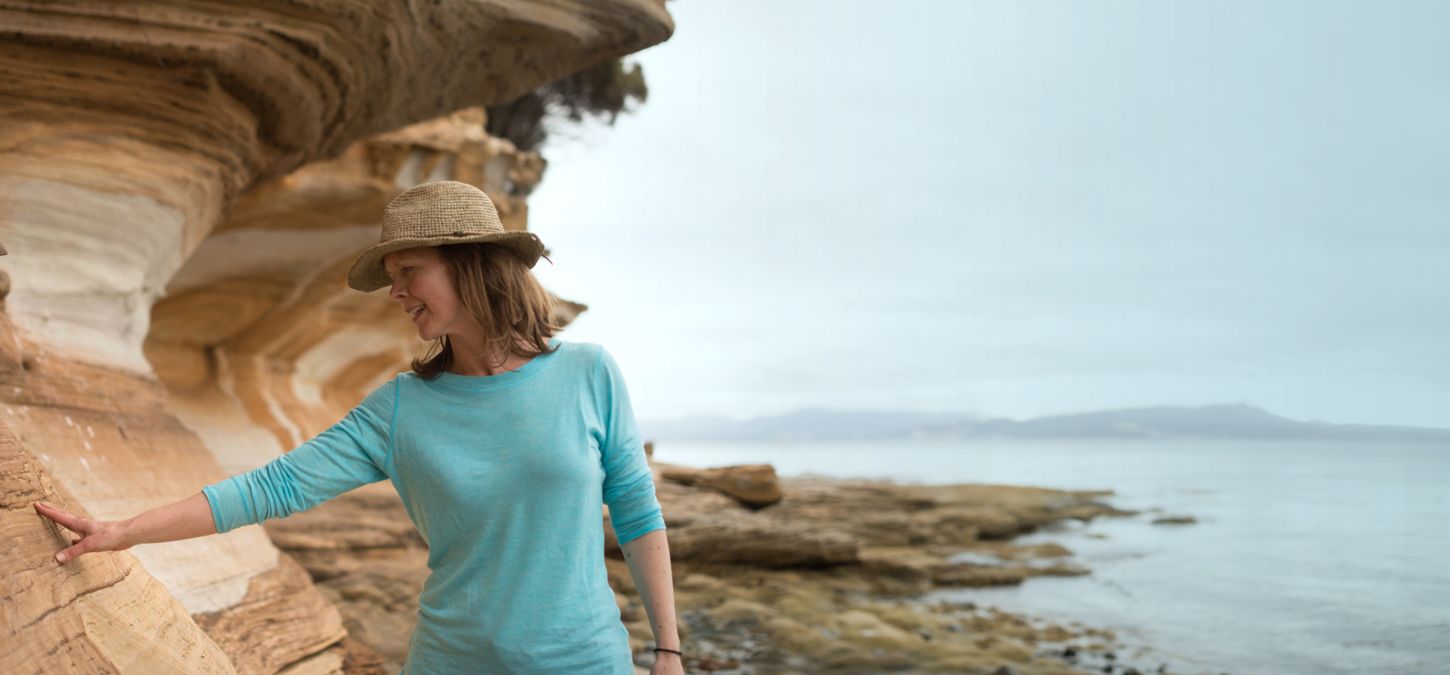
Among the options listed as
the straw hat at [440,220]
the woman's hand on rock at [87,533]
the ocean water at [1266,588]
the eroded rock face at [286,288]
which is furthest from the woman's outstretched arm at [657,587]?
the ocean water at [1266,588]

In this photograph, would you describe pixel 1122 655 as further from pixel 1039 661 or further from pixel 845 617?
pixel 845 617

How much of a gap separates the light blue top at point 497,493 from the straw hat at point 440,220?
0.25 m

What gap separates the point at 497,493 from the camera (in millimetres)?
2031

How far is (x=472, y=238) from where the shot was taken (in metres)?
2.04

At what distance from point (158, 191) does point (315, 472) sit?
3.34 m

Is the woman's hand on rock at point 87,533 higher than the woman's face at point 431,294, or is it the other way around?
the woman's face at point 431,294

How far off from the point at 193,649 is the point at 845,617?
5.79m

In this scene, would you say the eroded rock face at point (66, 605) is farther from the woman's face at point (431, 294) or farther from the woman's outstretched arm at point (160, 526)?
the woman's face at point (431, 294)

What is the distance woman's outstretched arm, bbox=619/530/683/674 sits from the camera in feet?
6.91

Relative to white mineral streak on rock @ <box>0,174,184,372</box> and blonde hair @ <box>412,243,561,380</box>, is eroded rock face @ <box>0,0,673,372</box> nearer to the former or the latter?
white mineral streak on rock @ <box>0,174,184,372</box>

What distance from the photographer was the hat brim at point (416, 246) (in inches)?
80.6

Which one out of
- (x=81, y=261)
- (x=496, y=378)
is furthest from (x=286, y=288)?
(x=496, y=378)

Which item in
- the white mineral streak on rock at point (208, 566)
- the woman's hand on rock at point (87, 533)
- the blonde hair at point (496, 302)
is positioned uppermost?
the blonde hair at point (496, 302)

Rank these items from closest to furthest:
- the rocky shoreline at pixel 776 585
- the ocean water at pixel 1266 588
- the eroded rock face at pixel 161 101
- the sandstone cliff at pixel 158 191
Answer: the sandstone cliff at pixel 158 191 < the eroded rock face at pixel 161 101 < the rocky shoreline at pixel 776 585 < the ocean water at pixel 1266 588
